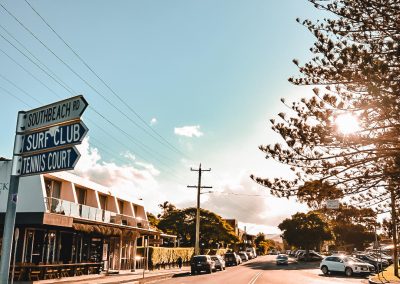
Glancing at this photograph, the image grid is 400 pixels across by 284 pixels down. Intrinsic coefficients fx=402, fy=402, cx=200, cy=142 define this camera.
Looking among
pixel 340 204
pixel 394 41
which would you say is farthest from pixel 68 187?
pixel 394 41

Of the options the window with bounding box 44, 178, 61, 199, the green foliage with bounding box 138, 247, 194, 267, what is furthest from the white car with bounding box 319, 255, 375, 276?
the window with bounding box 44, 178, 61, 199

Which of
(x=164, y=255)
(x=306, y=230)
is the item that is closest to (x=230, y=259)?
(x=164, y=255)

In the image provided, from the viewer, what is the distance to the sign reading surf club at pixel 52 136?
7.04 meters

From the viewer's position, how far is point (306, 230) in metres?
75.2

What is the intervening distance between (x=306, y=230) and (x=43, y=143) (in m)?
73.4

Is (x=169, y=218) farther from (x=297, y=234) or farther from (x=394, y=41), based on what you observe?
(x=394, y=41)

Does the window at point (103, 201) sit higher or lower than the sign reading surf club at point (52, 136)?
higher

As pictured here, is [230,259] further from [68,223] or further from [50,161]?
[50,161]

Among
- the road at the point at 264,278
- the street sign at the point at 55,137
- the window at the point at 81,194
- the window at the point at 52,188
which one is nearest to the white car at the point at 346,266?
the road at the point at 264,278

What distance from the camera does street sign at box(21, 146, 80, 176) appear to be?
7.06m

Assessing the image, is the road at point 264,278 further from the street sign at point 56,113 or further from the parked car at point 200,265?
the street sign at point 56,113

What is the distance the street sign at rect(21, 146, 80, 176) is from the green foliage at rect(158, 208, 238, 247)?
173 ft

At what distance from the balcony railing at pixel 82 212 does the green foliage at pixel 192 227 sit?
24663 millimetres

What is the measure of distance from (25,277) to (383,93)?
19.6m
